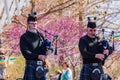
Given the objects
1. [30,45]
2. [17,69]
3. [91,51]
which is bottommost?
[17,69]

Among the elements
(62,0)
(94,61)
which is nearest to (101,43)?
(94,61)

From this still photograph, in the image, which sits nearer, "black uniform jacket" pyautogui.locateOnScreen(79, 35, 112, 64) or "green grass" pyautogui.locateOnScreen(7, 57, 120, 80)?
"black uniform jacket" pyautogui.locateOnScreen(79, 35, 112, 64)

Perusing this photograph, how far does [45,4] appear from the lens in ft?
Answer: 55.5

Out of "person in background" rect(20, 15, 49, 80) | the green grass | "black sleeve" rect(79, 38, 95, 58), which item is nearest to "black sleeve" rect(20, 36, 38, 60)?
"person in background" rect(20, 15, 49, 80)

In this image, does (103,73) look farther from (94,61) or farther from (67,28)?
(67,28)

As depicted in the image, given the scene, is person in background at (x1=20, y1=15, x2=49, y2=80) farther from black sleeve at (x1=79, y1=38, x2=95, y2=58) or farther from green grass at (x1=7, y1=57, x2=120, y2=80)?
green grass at (x1=7, y1=57, x2=120, y2=80)

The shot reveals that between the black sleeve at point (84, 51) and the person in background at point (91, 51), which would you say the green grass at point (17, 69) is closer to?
the person in background at point (91, 51)

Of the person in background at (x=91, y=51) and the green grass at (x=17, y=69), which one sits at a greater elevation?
the person in background at (x=91, y=51)

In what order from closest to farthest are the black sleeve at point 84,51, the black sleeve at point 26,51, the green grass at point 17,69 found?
the black sleeve at point 26,51 → the black sleeve at point 84,51 → the green grass at point 17,69

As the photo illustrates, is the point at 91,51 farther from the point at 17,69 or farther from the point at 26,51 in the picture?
the point at 17,69

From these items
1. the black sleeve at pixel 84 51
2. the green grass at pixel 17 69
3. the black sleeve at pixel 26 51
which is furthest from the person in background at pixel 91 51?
the green grass at pixel 17 69

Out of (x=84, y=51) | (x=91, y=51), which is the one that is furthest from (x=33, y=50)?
(x=91, y=51)

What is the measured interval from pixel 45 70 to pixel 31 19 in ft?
2.80

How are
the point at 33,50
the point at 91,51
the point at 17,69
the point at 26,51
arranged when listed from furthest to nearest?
the point at 17,69 → the point at 91,51 → the point at 33,50 → the point at 26,51
